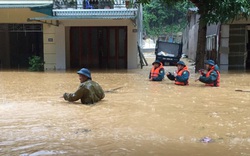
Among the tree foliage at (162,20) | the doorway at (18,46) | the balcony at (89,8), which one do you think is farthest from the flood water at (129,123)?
the tree foliage at (162,20)

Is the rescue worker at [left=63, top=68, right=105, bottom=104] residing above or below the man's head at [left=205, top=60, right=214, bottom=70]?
below

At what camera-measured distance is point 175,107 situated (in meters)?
8.27

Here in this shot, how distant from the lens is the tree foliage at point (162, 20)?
46.9 m

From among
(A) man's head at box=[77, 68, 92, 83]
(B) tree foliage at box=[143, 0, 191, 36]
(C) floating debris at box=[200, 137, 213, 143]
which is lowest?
(C) floating debris at box=[200, 137, 213, 143]

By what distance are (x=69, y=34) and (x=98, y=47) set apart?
1.80 meters

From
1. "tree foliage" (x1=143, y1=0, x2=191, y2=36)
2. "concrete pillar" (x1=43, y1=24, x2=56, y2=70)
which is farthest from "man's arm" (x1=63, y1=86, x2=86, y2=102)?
"tree foliage" (x1=143, y1=0, x2=191, y2=36)

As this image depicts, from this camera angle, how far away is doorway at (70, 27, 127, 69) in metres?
20.8

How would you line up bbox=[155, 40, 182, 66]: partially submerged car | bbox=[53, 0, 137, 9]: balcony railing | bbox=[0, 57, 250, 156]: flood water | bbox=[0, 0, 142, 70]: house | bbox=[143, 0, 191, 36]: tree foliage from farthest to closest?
bbox=[143, 0, 191, 36]: tree foliage, bbox=[155, 40, 182, 66]: partially submerged car, bbox=[53, 0, 137, 9]: balcony railing, bbox=[0, 0, 142, 70]: house, bbox=[0, 57, 250, 156]: flood water

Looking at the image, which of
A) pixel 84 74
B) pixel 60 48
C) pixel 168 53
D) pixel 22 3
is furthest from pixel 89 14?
pixel 84 74

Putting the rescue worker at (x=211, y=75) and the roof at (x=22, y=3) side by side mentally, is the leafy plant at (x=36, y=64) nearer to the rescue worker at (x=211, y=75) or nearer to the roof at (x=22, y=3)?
the roof at (x=22, y=3)

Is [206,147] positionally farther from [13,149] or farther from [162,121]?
[13,149]

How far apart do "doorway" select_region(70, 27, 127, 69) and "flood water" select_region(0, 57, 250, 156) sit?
1016 cm

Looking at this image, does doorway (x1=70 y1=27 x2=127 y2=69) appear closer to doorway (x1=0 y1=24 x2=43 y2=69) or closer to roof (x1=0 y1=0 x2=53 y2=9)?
doorway (x1=0 y1=24 x2=43 y2=69)

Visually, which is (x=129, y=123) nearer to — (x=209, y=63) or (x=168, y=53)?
(x=209, y=63)
